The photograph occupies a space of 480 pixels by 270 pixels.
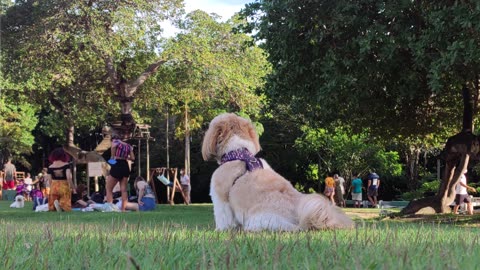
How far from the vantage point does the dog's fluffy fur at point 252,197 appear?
4.54 meters

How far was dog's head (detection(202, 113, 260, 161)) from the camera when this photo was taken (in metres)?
5.92

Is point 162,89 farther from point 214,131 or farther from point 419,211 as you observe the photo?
point 214,131

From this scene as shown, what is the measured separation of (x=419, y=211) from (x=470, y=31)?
7.99m

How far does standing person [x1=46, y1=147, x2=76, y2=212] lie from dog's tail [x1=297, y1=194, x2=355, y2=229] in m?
11.4

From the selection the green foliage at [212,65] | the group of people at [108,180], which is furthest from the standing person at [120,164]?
the green foliage at [212,65]

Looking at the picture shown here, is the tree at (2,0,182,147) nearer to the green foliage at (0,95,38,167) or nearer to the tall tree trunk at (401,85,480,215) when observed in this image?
the tall tree trunk at (401,85,480,215)

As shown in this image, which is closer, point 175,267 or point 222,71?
point 175,267

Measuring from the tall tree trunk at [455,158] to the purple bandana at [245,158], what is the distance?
10.5 m

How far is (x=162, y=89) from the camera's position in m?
26.7

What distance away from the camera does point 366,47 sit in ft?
34.5

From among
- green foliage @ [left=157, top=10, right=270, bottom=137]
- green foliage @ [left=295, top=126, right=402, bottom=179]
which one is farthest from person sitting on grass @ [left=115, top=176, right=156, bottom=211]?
green foliage @ [left=295, top=126, right=402, bottom=179]

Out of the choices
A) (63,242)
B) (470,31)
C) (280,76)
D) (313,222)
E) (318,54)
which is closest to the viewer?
(63,242)

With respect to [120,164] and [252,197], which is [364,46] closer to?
[252,197]

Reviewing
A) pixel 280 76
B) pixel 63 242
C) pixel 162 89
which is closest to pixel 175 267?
pixel 63 242
